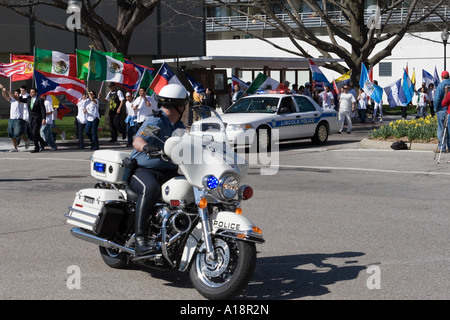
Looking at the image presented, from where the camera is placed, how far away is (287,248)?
822cm

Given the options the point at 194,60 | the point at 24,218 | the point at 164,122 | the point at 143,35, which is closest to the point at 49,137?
the point at 194,60

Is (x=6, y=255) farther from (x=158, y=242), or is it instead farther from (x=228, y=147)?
(x=228, y=147)

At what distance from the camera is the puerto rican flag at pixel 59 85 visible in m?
23.1

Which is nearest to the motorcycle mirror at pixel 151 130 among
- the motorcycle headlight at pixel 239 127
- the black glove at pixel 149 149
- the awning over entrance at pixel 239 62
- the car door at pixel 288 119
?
the black glove at pixel 149 149

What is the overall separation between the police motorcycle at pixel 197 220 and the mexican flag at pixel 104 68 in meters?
17.9

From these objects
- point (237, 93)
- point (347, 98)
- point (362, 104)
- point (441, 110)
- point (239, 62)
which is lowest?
point (441, 110)

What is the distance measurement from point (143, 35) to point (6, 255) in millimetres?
43740

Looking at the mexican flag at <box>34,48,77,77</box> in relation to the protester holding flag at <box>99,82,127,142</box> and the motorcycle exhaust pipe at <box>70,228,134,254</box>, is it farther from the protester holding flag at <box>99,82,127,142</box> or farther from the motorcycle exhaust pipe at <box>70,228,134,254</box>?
the motorcycle exhaust pipe at <box>70,228,134,254</box>

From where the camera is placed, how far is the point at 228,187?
6.05 meters

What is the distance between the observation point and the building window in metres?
61.1

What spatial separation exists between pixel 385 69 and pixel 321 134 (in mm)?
39872

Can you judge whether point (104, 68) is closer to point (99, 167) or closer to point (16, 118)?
point (16, 118)

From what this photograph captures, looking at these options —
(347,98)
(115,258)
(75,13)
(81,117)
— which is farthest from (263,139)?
(115,258)

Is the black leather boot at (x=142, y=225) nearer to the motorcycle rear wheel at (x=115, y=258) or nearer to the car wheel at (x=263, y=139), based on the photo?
the motorcycle rear wheel at (x=115, y=258)
